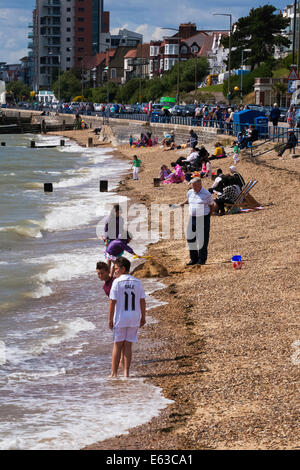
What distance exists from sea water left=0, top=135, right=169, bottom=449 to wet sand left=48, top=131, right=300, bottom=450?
0.44 metres

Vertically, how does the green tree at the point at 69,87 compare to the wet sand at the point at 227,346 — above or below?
above

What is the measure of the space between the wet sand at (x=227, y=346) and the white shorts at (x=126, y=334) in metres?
0.65

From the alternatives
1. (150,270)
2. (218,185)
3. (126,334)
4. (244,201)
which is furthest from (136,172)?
(126,334)

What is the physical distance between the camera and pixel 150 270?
46.6ft

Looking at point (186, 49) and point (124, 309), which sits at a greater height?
point (186, 49)

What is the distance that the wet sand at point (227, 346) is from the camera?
22.4ft

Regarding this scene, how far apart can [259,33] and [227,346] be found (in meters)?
80.3

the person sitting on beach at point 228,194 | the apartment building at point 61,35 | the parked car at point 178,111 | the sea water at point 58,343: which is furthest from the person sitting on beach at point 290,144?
the apartment building at point 61,35

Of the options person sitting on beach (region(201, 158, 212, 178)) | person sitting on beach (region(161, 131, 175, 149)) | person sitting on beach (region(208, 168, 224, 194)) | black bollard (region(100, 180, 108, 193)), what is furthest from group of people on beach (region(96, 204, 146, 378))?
person sitting on beach (region(161, 131, 175, 149))

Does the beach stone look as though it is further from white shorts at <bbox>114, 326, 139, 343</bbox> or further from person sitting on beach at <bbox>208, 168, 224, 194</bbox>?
white shorts at <bbox>114, 326, 139, 343</bbox>

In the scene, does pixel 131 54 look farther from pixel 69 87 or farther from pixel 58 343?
pixel 58 343

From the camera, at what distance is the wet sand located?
22.4 feet

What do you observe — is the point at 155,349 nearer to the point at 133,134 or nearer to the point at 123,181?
the point at 123,181

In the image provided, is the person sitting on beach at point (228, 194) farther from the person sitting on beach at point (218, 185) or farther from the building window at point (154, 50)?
the building window at point (154, 50)
